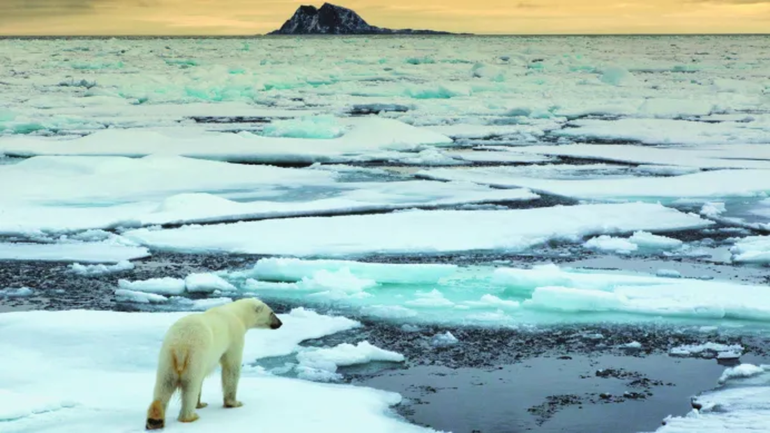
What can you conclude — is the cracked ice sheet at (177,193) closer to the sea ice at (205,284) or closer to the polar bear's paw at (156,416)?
the sea ice at (205,284)

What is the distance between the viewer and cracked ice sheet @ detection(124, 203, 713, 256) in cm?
782

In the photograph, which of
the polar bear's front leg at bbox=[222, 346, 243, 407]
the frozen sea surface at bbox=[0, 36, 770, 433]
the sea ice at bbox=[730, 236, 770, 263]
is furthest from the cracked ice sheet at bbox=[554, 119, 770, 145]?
→ the polar bear's front leg at bbox=[222, 346, 243, 407]

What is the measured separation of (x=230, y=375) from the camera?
156 inches

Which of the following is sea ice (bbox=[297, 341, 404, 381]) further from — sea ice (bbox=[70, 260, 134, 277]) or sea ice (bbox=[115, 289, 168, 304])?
sea ice (bbox=[70, 260, 134, 277])

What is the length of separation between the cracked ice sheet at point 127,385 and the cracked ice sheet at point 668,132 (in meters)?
11.9

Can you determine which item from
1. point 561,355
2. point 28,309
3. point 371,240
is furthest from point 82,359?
Answer: point 371,240

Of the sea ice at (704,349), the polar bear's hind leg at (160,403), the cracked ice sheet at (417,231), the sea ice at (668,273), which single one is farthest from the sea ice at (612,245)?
the polar bear's hind leg at (160,403)

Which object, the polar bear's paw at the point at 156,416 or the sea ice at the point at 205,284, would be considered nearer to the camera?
the polar bear's paw at the point at 156,416

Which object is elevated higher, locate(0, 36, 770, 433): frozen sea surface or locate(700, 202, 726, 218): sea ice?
locate(700, 202, 726, 218): sea ice

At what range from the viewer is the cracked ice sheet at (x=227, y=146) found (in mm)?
13844

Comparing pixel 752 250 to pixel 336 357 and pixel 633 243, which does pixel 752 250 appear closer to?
pixel 633 243

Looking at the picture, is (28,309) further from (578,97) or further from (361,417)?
(578,97)

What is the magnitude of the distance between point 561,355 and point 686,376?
635mm

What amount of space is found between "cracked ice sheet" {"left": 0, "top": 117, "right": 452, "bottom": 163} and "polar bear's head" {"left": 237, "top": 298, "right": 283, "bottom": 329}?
9664 mm
